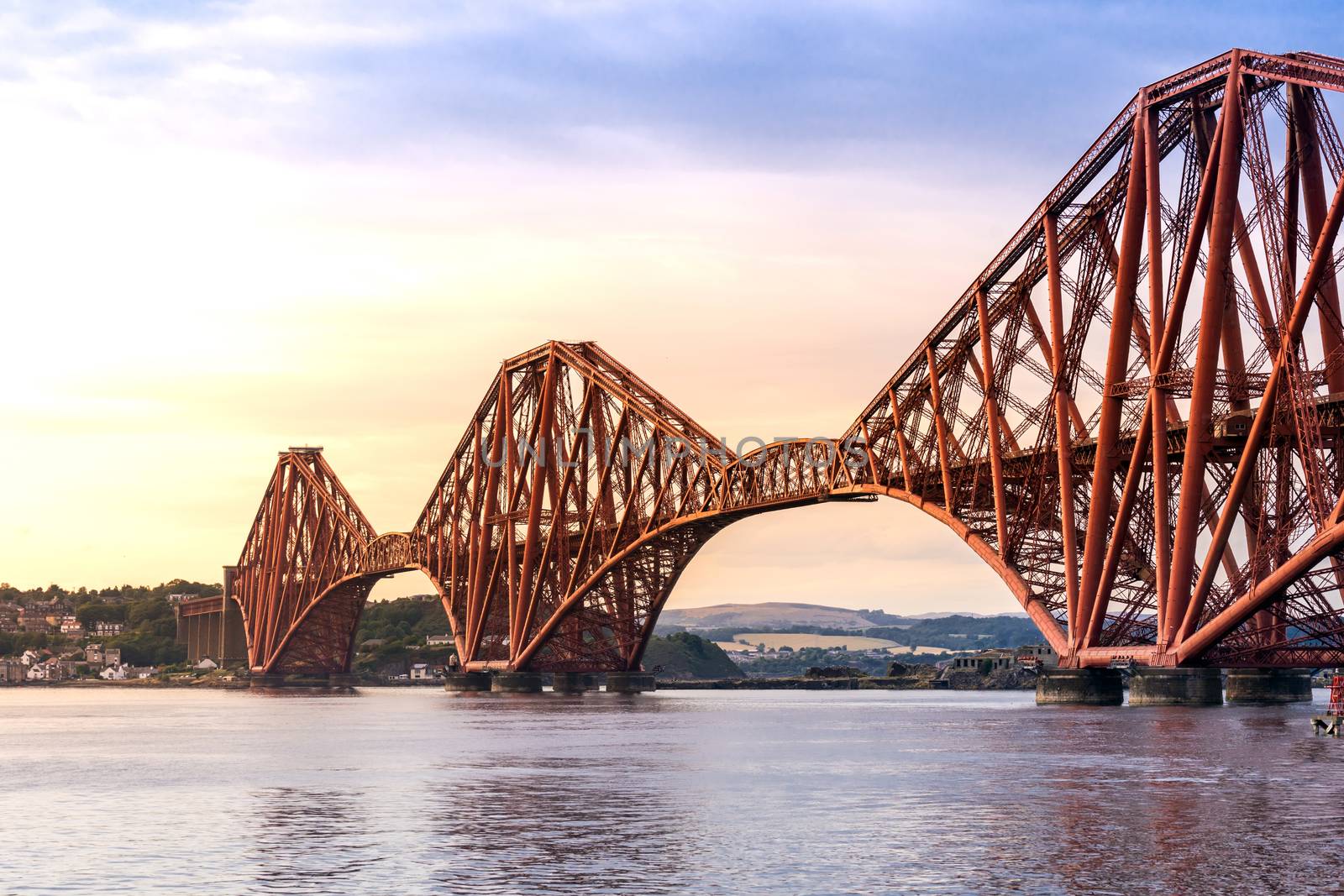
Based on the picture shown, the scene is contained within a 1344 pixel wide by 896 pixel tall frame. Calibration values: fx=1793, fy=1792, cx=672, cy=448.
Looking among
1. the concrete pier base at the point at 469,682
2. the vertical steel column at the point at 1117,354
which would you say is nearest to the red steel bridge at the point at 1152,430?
the vertical steel column at the point at 1117,354

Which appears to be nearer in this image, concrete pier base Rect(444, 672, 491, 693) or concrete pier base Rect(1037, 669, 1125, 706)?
concrete pier base Rect(1037, 669, 1125, 706)

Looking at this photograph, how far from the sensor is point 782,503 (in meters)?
116

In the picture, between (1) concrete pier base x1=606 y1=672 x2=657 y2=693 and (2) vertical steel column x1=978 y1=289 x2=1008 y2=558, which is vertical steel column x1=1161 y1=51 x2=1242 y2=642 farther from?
(1) concrete pier base x1=606 y1=672 x2=657 y2=693

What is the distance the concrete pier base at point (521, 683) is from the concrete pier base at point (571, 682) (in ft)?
5.69

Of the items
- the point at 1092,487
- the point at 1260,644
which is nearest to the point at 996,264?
the point at 1092,487

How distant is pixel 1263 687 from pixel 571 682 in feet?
229

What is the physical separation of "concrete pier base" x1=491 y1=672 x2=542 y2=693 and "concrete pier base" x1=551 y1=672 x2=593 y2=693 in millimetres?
1734

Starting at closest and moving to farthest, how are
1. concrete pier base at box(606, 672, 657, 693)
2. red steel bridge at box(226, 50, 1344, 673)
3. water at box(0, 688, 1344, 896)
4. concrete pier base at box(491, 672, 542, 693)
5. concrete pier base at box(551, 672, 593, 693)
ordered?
water at box(0, 688, 1344, 896) → red steel bridge at box(226, 50, 1344, 673) → concrete pier base at box(606, 672, 657, 693) → concrete pier base at box(551, 672, 593, 693) → concrete pier base at box(491, 672, 542, 693)

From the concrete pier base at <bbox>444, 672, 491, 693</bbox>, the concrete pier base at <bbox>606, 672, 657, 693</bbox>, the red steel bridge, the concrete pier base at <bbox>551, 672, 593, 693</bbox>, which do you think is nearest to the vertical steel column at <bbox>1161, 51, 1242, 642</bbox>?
the red steel bridge

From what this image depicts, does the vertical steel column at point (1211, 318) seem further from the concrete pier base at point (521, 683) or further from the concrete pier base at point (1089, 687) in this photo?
the concrete pier base at point (521, 683)

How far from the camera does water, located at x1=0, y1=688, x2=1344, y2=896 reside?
3002 centimetres

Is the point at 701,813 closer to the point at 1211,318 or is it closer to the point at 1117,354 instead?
the point at 1211,318

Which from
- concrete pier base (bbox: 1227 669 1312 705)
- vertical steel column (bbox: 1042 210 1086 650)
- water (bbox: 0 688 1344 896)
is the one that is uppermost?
vertical steel column (bbox: 1042 210 1086 650)

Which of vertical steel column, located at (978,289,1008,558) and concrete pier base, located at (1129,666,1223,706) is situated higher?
vertical steel column, located at (978,289,1008,558)
